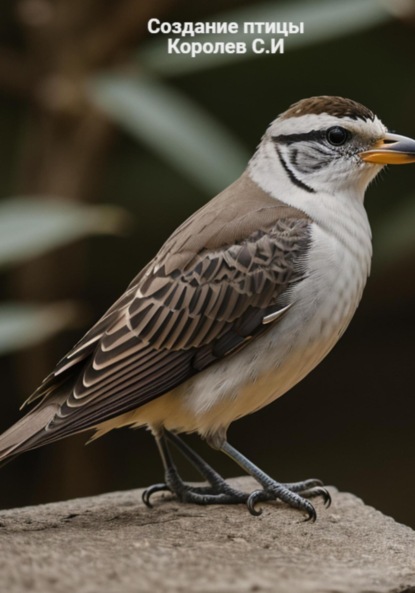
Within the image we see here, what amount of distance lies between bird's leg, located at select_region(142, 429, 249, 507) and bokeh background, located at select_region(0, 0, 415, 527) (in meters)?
1.37

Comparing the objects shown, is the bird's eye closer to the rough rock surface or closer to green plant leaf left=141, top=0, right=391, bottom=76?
green plant leaf left=141, top=0, right=391, bottom=76

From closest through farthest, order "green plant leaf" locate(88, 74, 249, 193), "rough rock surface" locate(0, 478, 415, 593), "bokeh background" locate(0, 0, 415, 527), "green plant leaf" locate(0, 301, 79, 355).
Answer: "rough rock surface" locate(0, 478, 415, 593) < "green plant leaf" locate(0, 301, 79, 355) < "green plant leaf" locate(88, 74, 249, 193) < "bokeh background" locate(0, 0, 415, 527)

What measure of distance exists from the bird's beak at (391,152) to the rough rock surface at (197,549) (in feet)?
4.68

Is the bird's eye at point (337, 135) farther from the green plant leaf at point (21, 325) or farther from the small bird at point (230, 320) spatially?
the green plant leaf at point (21, 325)

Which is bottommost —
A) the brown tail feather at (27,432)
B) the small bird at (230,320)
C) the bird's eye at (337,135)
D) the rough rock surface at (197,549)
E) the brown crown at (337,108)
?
the rough rock surface at (197,549)

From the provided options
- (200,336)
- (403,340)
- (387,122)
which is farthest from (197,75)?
(200,336)

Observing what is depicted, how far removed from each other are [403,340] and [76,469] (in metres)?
2.66

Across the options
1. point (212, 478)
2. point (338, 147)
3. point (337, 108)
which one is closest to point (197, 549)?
point (212, 478)

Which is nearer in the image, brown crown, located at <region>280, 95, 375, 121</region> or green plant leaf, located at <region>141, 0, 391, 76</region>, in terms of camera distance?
brown crown, located at <region>280, 95, 375, 121</region>

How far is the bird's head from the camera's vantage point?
4797mm

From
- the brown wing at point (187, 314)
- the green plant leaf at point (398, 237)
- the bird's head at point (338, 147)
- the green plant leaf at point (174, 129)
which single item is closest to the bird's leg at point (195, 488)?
the brown wing at point (187, 314)

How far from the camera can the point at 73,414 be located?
4.28 meters

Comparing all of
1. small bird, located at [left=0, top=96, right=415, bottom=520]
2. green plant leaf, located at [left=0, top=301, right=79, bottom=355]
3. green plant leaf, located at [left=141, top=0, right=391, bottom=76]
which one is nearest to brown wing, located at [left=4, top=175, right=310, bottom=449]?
small bird, located at [left=0, top=96, right=415, bottom=520]

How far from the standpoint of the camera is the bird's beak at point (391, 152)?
476cm
